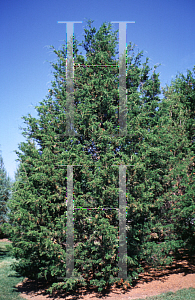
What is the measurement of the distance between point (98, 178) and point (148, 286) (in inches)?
157

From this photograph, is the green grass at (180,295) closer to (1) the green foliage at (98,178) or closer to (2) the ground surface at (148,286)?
(2) the ground surface at (148,286)

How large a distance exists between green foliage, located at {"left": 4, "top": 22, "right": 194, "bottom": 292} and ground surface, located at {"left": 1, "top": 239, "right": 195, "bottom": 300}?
1.69 ft

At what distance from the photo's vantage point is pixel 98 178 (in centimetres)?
680

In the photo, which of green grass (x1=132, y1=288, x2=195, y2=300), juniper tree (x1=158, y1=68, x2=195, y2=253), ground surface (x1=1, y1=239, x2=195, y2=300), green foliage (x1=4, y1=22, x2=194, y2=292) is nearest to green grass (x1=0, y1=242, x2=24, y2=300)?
ground surface (x1=1, y1=239, x2=195, y2=300)

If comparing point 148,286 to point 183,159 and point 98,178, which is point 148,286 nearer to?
point 98,178

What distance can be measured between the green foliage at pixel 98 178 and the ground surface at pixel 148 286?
0.51 metres

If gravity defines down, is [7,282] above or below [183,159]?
below

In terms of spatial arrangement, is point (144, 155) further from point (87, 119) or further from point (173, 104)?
point (173, 104)

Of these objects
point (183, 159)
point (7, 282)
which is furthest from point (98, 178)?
point (7, 282)

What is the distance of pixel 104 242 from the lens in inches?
261

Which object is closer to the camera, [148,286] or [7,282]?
[148,286]

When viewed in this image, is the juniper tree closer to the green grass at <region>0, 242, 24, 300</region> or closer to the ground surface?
the ground surface

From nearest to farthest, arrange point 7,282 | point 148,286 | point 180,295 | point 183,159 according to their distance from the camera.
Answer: point 180,295 → point 148,286 → point 183,159 → point 7,282

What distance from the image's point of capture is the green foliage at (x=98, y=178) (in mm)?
6727
